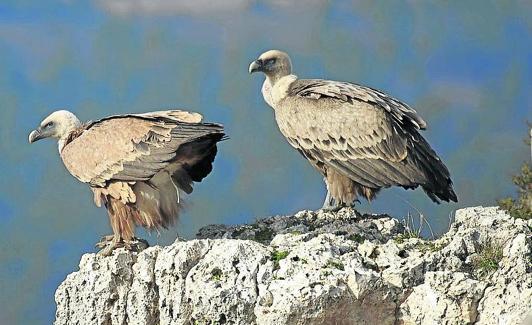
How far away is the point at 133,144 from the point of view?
512 inches

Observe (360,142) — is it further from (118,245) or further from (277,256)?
(277,256)

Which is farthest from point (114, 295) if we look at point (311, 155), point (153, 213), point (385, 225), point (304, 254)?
point (311, 155)

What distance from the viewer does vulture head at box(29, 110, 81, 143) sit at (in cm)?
1447

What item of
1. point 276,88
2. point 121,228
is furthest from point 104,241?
point 276,88

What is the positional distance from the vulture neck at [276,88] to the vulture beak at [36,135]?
3.48 m

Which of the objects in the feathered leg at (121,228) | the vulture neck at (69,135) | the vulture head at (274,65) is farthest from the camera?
the vulture head at (274,65)

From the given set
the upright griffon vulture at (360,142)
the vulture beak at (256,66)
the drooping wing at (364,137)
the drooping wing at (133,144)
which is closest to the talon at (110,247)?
the drooping wing at (133,144)

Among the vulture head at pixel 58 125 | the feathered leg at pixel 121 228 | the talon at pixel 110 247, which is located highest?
the vulture head at pixel 58 125

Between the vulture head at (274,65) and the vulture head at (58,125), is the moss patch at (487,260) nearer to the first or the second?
the vulture head at (58,125)

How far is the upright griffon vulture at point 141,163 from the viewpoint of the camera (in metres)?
12.8

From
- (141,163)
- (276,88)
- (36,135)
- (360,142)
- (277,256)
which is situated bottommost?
(277,256)

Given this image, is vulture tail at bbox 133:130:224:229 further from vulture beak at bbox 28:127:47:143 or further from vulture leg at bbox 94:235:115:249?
vulture beak at bbox 28:127:47:143

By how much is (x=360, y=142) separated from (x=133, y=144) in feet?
11.4

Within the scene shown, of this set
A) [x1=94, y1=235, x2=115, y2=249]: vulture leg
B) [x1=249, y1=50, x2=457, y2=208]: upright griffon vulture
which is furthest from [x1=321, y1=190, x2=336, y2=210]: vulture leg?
[x1=94, y1=235, x2=115, y2=249]: vulture leg
